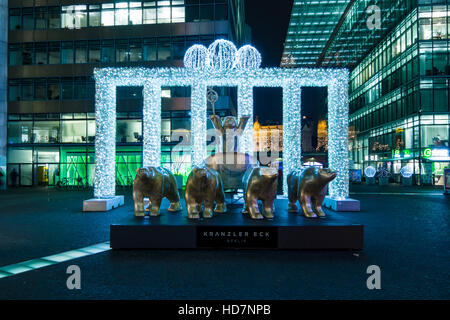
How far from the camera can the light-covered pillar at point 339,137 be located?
10297mm

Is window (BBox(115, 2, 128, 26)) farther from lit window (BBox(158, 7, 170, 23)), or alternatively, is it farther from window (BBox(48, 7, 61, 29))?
window (BBox(48, 7, 61, 29))

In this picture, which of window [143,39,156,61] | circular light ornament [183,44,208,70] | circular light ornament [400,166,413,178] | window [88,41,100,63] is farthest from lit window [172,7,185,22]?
circular light ornament [400,166,413,178]

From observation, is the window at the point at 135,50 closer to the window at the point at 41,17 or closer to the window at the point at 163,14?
the window at the point at 163,14

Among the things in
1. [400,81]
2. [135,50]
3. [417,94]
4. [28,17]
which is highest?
[28,17]

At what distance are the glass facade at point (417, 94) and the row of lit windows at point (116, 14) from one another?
54.7 ft

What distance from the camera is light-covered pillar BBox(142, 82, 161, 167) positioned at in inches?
408

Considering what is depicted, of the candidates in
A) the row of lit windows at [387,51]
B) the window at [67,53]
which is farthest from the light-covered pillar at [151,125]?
the row of lit windows at [387,51]

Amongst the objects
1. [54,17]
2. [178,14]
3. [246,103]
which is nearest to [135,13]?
[178,14]

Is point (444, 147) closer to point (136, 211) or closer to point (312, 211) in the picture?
point (312, 211)

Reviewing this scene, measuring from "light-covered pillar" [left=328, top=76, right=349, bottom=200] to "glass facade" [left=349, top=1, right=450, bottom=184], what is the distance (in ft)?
65.2

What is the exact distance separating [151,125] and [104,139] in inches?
65.3

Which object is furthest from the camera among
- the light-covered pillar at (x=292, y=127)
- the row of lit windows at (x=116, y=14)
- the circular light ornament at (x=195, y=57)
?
the row of lit windows at (x=116, y=14)

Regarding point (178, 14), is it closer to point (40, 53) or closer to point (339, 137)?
point (40, 53)

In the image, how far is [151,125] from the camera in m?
10.6
